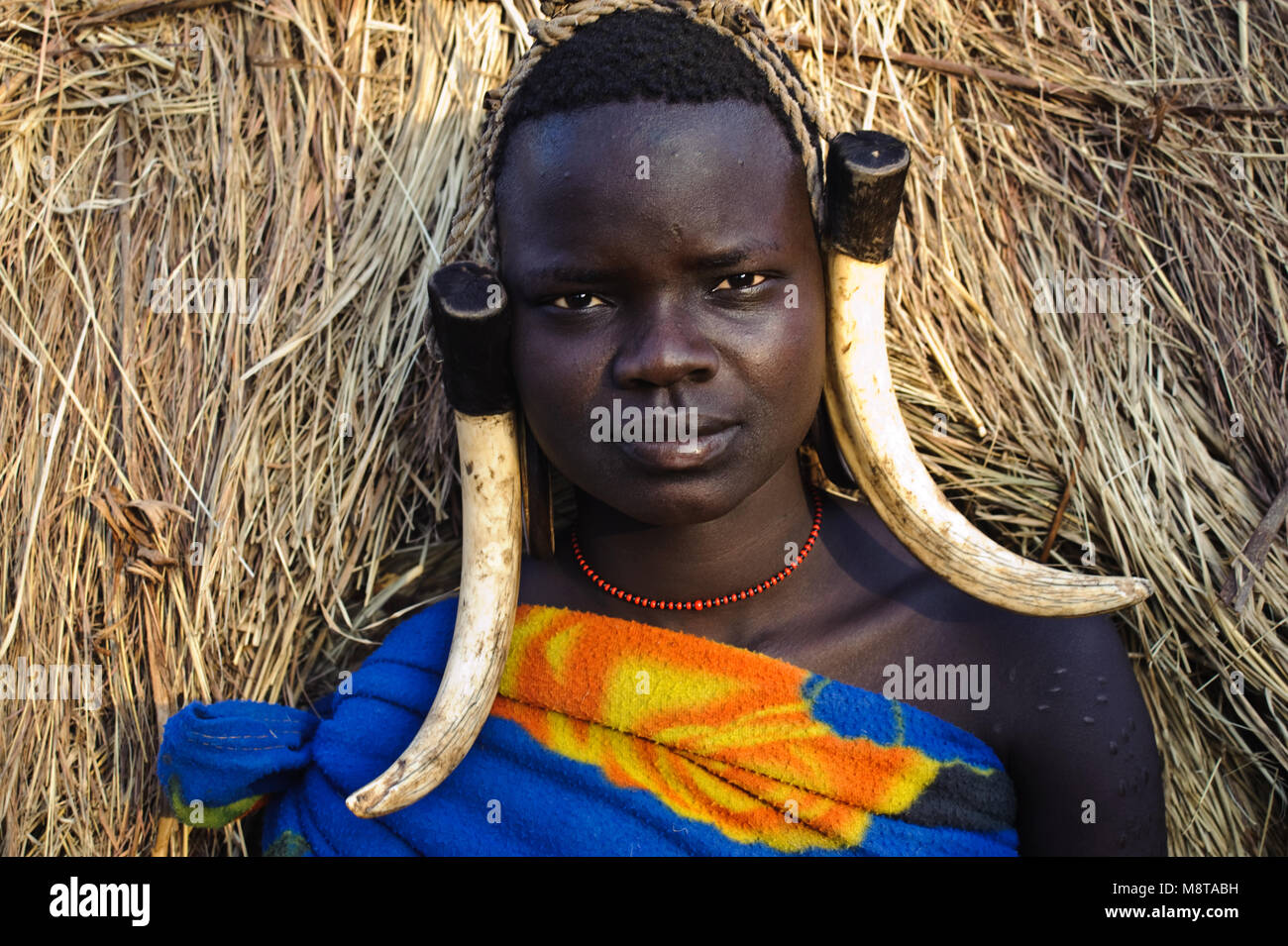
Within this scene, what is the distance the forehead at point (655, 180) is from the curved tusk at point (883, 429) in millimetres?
97

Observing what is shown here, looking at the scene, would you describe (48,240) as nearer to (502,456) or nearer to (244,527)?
(244,527)

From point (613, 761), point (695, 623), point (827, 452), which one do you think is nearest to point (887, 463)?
point (827, 452)

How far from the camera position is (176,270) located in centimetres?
226

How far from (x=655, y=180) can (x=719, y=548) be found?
65 centimetres

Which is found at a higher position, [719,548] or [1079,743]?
[719,548]

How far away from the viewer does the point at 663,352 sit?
1642mm

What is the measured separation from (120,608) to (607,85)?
1.38 metres

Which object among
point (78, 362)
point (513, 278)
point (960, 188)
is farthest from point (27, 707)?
point (960, 188)

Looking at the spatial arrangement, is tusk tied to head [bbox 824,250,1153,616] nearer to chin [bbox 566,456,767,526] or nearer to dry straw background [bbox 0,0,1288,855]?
chin [bbox 566,456,767,526]

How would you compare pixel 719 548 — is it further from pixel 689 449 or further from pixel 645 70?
pixel 645 70

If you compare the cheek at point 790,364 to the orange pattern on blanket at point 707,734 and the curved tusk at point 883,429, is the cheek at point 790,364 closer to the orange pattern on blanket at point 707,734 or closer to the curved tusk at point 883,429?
the curved tusk at point 883,429

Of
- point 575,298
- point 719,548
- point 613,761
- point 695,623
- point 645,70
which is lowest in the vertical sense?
point 613,761

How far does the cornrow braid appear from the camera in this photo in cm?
173

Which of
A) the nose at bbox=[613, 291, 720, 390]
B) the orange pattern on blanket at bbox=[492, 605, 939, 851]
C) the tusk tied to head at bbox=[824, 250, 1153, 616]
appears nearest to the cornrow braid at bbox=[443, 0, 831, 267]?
the tusk tied to head at bbox=[824, 250, 1153, 616]
